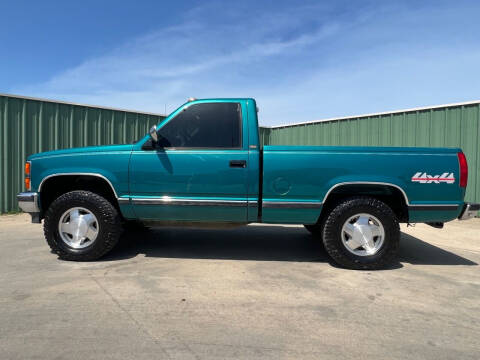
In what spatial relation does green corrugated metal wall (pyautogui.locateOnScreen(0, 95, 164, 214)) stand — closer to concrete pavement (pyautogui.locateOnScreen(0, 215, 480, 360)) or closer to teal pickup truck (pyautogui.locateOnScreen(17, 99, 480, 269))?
concrete pavement (pyautogui.locateOnScreen(0, 215, 480, 360))

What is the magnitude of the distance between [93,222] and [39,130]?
495 cm

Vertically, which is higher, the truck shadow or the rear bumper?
the rear bumper

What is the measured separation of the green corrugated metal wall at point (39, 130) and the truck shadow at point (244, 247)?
3913 mm

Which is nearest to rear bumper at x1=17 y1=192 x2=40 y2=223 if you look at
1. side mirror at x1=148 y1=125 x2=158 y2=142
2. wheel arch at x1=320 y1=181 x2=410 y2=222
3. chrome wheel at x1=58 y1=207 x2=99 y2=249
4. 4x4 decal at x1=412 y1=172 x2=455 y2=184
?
chrome wheel at x1=58 y1=207 x2=99 y2=249

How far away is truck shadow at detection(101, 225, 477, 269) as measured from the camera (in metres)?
4.06

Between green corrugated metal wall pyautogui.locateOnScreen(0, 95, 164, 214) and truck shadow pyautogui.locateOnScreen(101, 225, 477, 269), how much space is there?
12.8ft

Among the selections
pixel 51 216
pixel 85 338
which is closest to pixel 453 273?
pixel 85 338

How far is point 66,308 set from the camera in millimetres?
2562

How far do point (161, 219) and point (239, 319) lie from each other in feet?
5.77

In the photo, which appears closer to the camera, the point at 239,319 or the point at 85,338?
the point at 85,338

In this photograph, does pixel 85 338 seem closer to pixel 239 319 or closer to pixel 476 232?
pixel 239 319

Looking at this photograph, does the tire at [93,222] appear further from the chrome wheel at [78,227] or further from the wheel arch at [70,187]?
the wheel arch at [70,187]

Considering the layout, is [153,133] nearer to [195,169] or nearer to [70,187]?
[195,169]

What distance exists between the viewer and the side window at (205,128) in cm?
366
